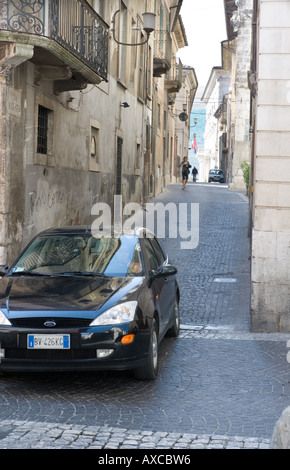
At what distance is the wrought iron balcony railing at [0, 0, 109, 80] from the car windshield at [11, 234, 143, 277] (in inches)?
176

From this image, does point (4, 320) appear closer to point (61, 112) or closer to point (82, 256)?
point (82, 256)

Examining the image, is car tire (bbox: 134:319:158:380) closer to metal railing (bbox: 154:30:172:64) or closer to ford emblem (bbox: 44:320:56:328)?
ford emblem (bbox: 44:320:56:328)

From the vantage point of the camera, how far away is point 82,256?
7.43m

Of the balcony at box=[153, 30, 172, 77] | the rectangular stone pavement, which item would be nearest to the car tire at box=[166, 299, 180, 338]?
the rectangular stone pavement

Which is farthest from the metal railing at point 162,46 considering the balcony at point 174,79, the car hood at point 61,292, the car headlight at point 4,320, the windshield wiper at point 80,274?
the car headlight at point 4,320

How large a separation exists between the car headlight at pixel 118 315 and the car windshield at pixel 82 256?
0.83 meters

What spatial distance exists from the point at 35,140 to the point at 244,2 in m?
25.8

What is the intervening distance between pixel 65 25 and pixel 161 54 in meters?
18.7

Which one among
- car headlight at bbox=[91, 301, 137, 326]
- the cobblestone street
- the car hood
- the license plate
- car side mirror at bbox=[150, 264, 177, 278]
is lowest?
the cobblestone street

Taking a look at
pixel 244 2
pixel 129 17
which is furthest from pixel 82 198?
pixel 244 2

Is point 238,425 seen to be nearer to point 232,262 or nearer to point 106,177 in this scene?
point 232,262

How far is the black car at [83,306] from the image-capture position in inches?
237

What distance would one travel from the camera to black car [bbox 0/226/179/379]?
6031 millimetres

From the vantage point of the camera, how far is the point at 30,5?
10.9m
